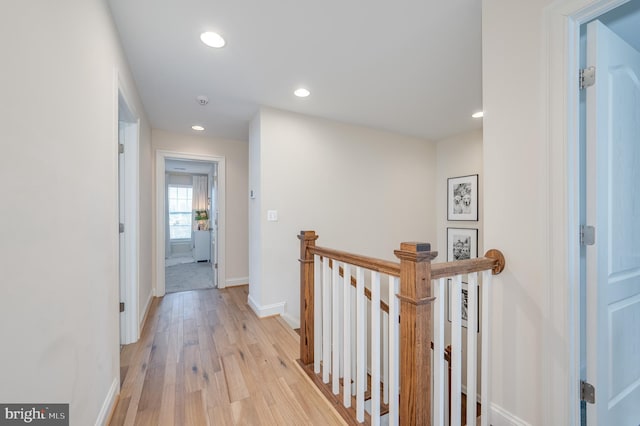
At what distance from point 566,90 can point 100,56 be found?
232 centimetres

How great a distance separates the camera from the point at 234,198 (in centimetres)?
418

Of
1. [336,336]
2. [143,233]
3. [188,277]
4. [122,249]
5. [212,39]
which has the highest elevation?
[212,39]

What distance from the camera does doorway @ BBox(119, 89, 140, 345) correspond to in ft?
7.52

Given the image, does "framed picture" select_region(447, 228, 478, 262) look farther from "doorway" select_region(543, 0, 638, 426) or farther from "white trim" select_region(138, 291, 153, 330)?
"white trim" select_region(138, 291, 153, 330)

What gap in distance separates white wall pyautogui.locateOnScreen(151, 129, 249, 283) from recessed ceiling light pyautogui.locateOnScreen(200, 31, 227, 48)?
233cm

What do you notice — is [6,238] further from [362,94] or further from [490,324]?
[362,94]

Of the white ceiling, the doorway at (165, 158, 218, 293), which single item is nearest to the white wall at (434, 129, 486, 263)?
the white ceiling

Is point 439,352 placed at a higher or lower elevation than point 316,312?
higher

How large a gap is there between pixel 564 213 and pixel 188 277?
17.5ft

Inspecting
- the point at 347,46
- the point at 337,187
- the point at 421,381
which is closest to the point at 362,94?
the point at 347,46

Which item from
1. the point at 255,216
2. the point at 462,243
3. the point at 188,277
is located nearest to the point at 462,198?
the point at 462,243

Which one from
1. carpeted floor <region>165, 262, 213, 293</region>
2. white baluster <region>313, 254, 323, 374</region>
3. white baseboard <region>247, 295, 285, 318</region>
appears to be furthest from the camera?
carpeted floor <region>165, 262, 213, 293</region>

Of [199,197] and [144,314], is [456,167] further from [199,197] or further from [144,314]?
[199,197]

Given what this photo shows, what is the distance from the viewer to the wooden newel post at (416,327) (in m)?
1.05
